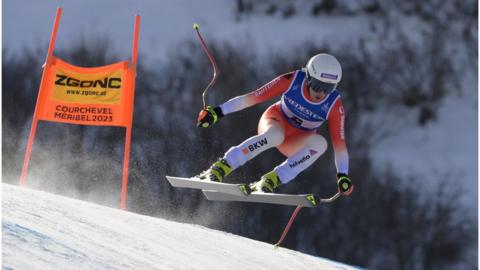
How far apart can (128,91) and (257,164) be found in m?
18.7

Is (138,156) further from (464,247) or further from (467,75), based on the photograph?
(467,75)

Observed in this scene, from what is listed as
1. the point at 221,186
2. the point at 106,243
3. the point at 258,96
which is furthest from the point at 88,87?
the point at 106,243

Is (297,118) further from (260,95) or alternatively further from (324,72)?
(324,72)

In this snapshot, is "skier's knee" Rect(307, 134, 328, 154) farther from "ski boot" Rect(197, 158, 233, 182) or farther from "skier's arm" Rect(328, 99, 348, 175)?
"ski boot" Rect(197, 158, 233, 182)

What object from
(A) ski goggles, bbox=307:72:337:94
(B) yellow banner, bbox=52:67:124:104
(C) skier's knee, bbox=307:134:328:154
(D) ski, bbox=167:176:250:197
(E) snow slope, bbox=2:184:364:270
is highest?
(B) yellow banner, bbox=52:67:124:104

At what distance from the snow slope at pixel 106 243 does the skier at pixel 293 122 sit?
0.70 meters

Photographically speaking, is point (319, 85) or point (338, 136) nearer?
point (319, 85)

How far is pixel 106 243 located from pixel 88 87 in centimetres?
444

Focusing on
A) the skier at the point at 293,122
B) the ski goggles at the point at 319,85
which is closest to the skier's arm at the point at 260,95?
the skier at the point at 293,122

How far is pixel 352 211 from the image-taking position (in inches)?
1123

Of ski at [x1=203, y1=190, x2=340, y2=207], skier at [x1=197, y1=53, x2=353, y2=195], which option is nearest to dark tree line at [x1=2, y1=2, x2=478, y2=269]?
skier at [x1=197, y1=53, x2=353, y2=195]

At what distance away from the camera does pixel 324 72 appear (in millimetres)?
7016

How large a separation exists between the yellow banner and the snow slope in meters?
2.11

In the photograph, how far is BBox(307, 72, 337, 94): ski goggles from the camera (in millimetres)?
7078
